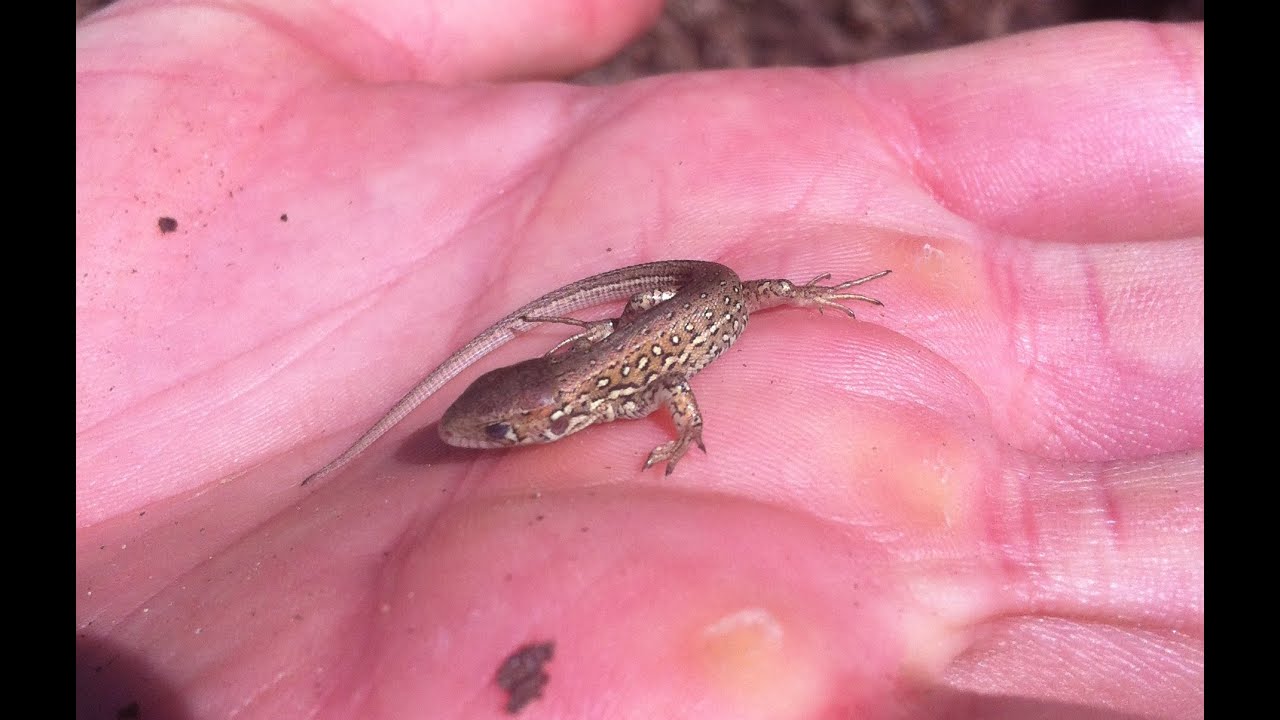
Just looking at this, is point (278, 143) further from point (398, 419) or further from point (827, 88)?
point (827, 88)

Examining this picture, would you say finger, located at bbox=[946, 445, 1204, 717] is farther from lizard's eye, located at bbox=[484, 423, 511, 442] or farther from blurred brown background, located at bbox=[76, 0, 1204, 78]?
blurred brown background, located at bbox=[76, 0, 1204, 78]

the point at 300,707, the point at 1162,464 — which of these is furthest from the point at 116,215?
the point at 1162,464

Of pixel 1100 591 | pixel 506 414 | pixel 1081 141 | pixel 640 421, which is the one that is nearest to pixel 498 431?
pixel 506 414

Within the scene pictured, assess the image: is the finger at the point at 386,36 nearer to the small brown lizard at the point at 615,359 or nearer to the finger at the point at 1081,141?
the small brown lizard at the point at 615,359

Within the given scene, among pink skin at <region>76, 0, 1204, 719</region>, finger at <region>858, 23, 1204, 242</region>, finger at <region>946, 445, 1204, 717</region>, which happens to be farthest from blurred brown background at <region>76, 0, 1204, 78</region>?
finger at <region>946, 445, 1204, 717</region>

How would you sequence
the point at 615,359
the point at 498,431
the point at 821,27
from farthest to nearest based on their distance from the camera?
the point at 821,27 < the point at 615,359 < the point at 498,431

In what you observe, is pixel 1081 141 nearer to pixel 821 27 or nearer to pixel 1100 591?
pixel 1100 591

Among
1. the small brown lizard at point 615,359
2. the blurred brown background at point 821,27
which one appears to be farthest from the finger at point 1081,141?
the blurred brown background at point 821,27
